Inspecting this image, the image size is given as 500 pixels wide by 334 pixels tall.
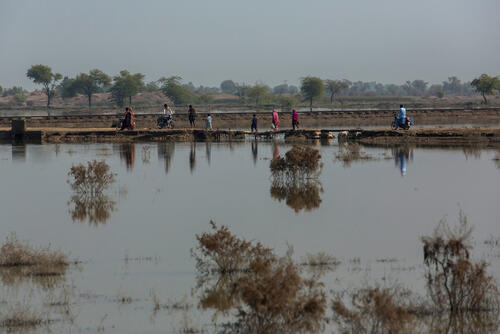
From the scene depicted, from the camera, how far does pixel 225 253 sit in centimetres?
1162

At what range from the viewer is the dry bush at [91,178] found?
20453 mm

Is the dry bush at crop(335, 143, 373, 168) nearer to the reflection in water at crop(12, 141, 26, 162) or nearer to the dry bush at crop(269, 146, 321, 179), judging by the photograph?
the dry bush at crop(269, 146, 321, 179)

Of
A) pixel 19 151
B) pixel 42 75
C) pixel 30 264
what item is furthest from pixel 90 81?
pixel 30 264

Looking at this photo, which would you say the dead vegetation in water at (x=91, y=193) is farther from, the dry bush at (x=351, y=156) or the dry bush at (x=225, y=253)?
the dry bush at (x=351, y=156)

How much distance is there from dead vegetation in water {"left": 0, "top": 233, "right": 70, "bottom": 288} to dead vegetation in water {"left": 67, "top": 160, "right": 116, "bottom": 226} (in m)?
4.64

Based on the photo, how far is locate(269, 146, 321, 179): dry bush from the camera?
73.5 feet

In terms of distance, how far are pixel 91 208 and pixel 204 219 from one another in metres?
3.38

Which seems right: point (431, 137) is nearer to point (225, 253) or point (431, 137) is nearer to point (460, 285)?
point (225, 253)

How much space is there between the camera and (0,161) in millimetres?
30172

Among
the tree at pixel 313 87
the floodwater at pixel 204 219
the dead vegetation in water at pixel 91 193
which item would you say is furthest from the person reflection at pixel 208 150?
the tree at pixel 313 87

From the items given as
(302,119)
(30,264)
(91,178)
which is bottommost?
(30,264)

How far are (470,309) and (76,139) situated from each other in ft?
113

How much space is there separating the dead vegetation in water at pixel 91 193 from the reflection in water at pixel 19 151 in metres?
10.5

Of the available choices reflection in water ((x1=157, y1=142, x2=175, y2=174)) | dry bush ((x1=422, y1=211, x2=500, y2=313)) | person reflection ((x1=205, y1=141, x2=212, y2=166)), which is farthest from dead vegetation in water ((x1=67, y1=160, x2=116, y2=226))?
dry bush ((x1=422, y1=211, x2=500, y2=313))
